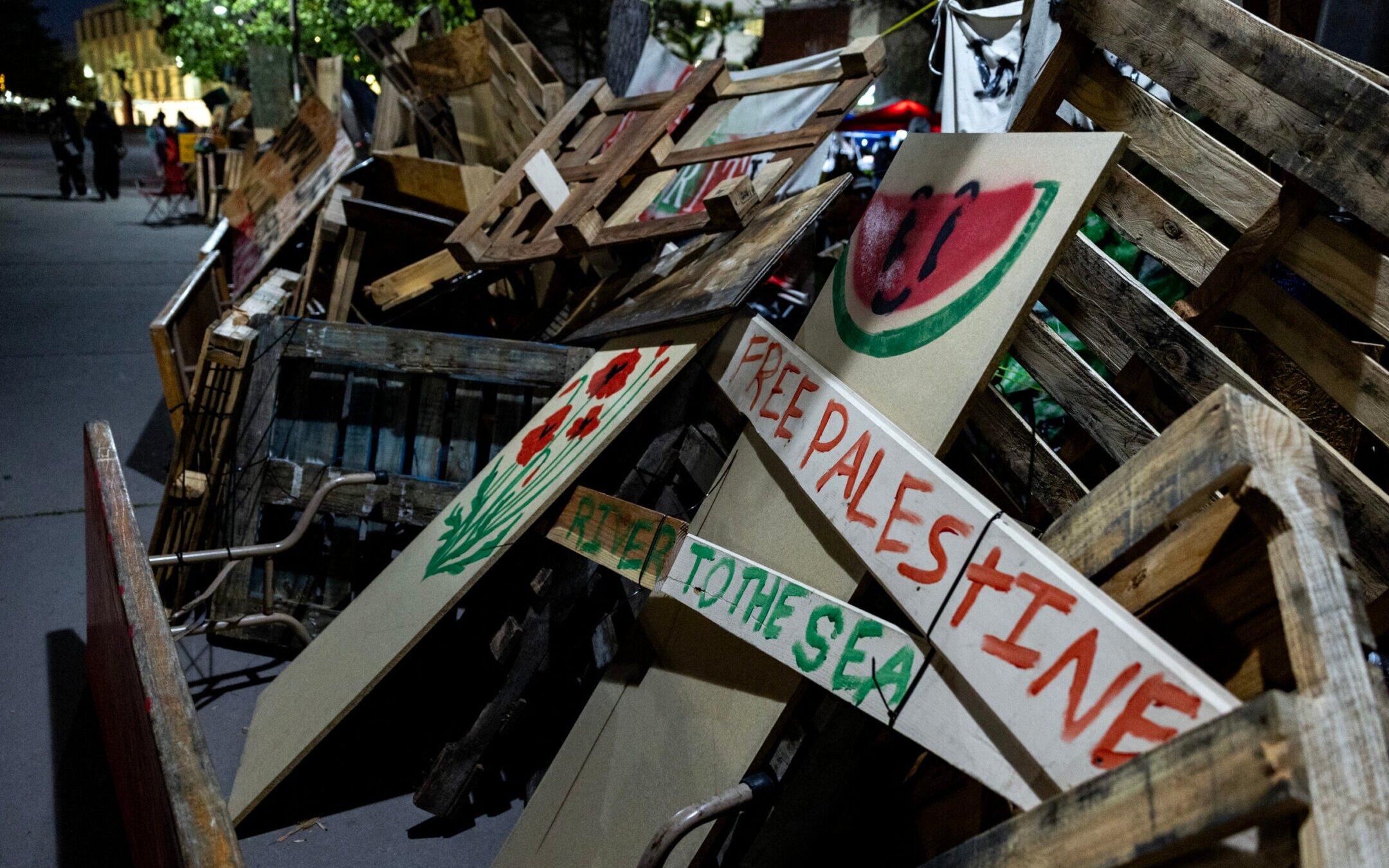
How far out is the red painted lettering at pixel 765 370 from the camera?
232 centimetres

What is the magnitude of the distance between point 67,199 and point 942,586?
66.4 ft

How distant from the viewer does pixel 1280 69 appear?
1859 mm

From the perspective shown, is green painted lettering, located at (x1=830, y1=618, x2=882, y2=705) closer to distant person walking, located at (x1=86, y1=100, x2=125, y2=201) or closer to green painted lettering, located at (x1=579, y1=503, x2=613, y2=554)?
green painted lettering, located at (x1=579, y1=503, x2=613, y2=554)

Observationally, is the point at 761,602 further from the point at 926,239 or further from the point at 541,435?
the point at 541,435

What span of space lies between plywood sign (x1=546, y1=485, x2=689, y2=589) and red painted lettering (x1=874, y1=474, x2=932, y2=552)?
0.66 m

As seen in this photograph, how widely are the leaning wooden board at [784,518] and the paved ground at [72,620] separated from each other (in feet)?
2.00

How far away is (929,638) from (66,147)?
68.4 feet

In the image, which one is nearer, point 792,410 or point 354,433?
point 792,410

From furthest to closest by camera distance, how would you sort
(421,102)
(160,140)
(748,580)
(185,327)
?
1. (160,140)
2. (421,102)
3. (185,327)
4. (748,580)

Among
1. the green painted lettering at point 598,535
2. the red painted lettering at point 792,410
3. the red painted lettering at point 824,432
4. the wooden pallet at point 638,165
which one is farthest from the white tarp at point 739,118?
the red painted lettering at point 824,432

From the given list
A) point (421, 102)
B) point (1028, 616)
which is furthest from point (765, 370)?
point (421, 102)

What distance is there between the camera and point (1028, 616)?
1444 millimetres

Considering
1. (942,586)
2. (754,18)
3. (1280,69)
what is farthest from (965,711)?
(754,18)

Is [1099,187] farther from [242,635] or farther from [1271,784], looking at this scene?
[242,635]
